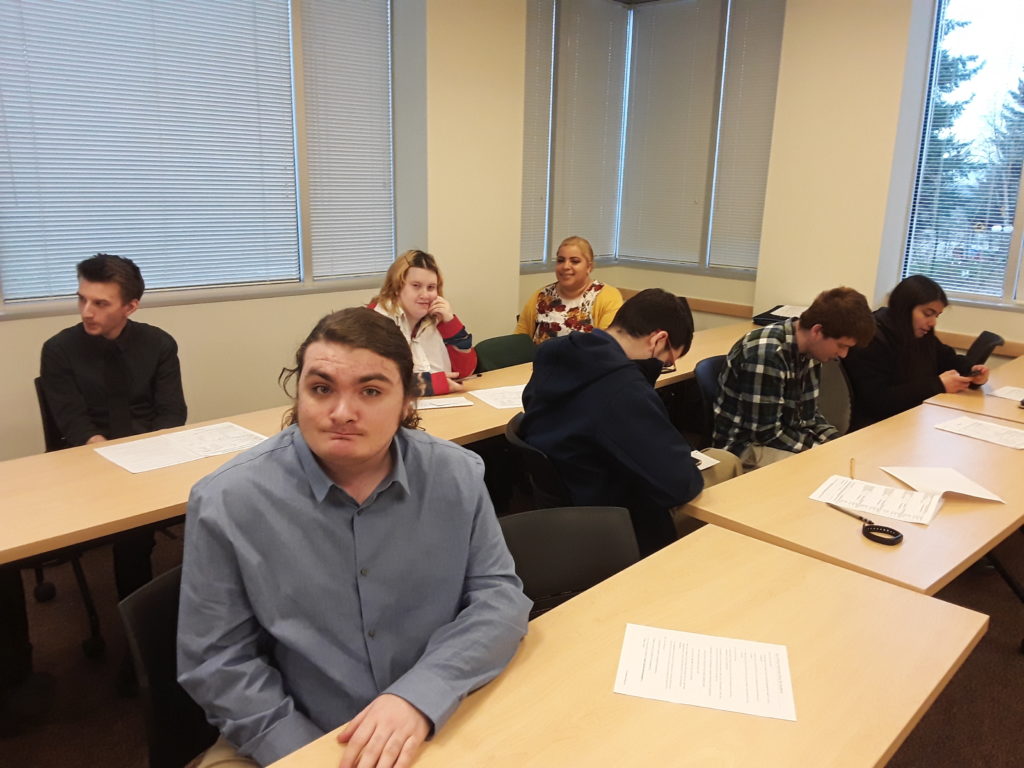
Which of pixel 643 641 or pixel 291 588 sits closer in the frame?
pixel 291 588

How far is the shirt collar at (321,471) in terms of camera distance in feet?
3.96

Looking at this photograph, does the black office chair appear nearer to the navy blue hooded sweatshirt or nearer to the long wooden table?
the long wooden table

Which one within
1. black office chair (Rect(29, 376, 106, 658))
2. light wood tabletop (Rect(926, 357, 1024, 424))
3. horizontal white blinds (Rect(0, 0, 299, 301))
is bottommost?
black office chair (Rect(29, 376, 106, 658))

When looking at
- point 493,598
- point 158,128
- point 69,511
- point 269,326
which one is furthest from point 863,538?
point 158,128

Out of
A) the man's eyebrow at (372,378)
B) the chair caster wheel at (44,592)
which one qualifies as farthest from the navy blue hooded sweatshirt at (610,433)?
the chair caster wheel at (44,592)

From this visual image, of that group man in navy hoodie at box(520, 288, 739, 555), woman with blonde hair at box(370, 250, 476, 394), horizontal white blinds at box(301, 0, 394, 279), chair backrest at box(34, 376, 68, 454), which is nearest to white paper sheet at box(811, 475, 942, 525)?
man in navy hoodie at box(520, 288, 739, 555)

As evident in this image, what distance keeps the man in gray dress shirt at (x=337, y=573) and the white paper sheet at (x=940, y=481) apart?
4.60ft

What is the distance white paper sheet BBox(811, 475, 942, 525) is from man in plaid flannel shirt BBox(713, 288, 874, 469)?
0.65 metres

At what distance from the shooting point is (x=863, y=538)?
1.76 m

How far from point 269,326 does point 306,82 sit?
Result: 1.31 m

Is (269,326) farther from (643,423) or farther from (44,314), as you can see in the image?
(643,423)

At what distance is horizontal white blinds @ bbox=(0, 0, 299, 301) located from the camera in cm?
314

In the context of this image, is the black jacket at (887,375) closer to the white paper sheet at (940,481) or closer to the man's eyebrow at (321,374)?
the white paper sheet at (940,481)

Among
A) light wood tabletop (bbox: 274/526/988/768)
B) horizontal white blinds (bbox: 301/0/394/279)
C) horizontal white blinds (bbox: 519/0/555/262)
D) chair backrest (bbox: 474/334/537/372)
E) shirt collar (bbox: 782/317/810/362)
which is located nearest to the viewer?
light wood tabletop (bbox: 274/526/988/768)
